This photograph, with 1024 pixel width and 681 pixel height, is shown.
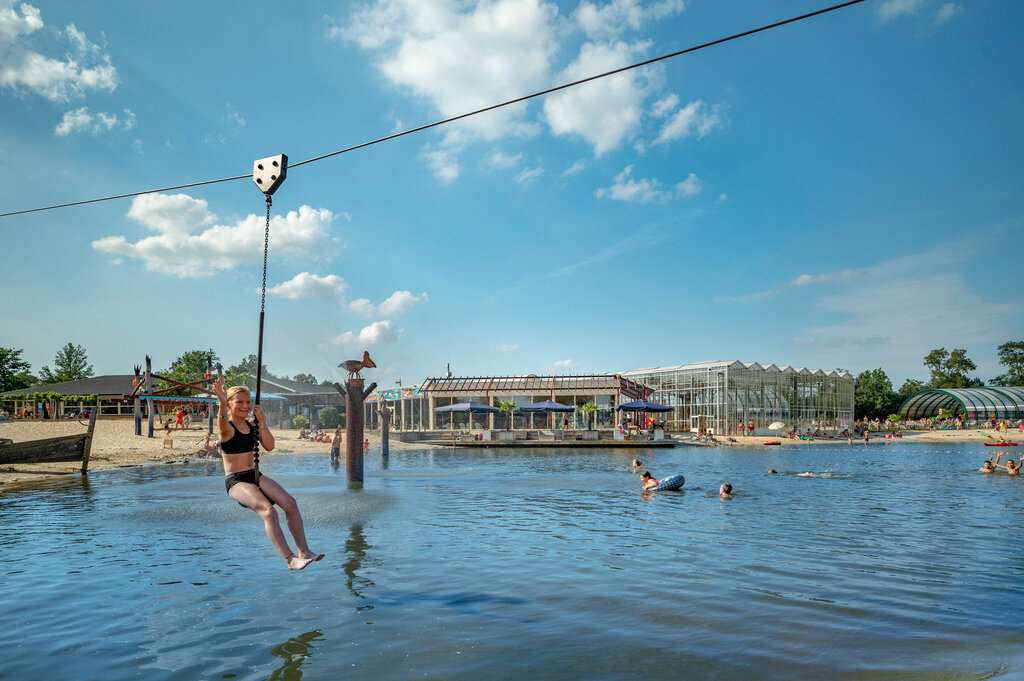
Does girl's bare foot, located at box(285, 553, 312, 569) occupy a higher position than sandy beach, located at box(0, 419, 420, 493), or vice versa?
girl's bare foot, located at box(285, 553, 312, 569)

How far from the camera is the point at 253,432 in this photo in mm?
7285

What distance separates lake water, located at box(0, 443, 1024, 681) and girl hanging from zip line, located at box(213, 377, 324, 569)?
1004 millimetres

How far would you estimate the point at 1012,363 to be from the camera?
101375 mm

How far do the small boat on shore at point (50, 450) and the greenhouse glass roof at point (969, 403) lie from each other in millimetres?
80845

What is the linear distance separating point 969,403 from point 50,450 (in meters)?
82.8

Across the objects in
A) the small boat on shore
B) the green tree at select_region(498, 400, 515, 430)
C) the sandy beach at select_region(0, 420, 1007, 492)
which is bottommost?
the sandy beach at select_region(0, 420, 1007, 492)

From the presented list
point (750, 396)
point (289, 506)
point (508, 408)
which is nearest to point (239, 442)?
point (289, 506)

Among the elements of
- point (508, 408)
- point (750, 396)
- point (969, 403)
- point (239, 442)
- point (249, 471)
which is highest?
point (750, 396)

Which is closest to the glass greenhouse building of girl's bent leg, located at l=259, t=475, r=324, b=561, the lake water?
the lake water

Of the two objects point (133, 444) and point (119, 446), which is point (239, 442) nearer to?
point (119, 446)

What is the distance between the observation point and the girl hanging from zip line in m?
6.88

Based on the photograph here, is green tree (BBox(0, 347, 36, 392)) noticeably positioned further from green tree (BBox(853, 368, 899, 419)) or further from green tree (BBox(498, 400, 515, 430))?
green tree (BBox(853, 368, 899, 419))

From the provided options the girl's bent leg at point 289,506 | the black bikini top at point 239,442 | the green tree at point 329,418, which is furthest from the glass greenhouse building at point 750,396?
the black bikini top at point 239,442

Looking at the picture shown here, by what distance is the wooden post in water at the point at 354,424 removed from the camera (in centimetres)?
1923
